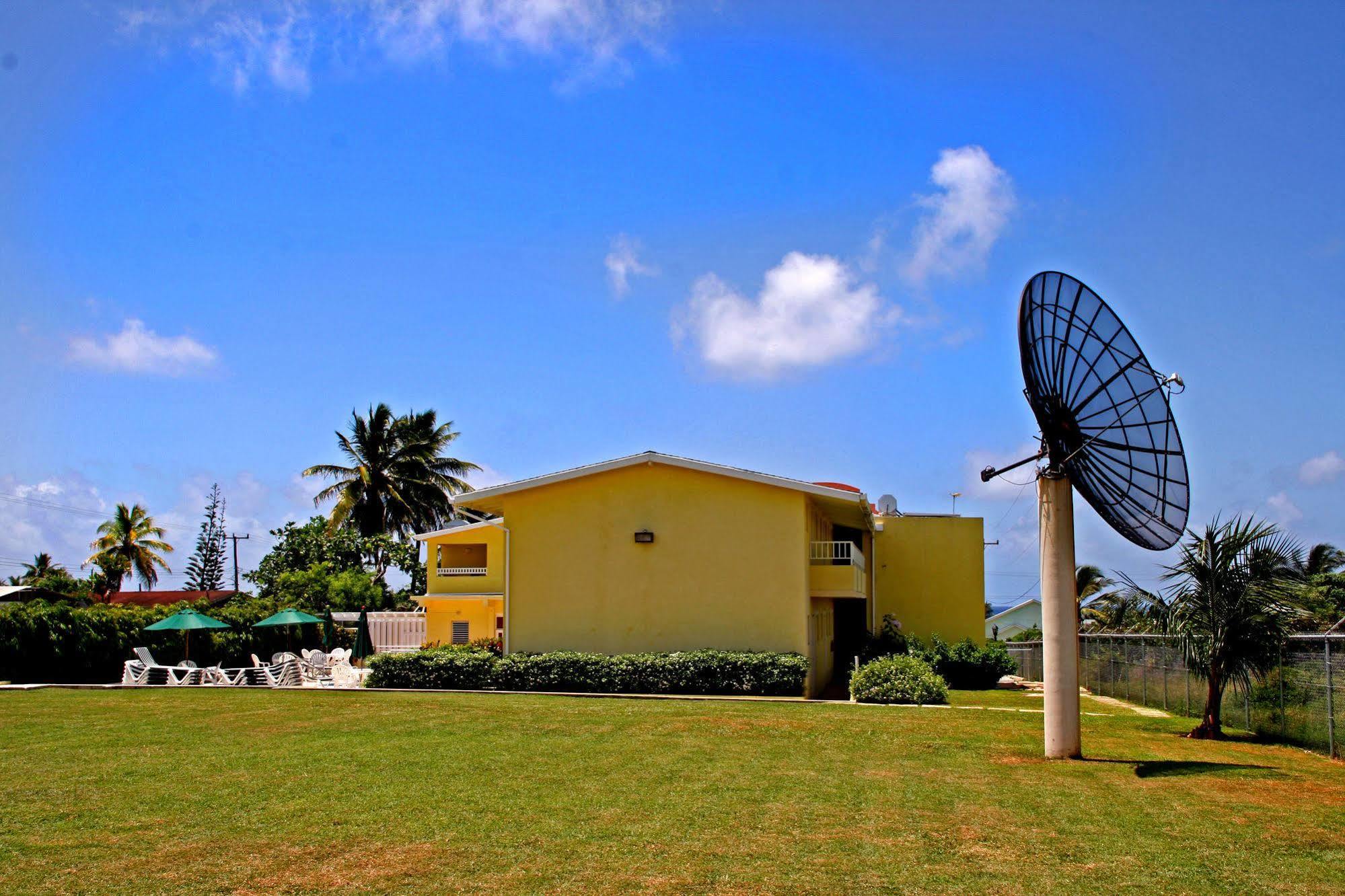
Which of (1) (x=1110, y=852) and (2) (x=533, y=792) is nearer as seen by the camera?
(1) (x=1110, y=852)

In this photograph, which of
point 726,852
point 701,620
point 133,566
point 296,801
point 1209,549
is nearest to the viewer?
point 726,852

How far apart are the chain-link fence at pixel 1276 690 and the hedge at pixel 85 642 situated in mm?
23517

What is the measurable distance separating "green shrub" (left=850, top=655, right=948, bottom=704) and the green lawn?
4276 millimetres

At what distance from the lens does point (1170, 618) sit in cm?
1666

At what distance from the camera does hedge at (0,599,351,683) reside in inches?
1080

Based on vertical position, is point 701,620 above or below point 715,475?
below

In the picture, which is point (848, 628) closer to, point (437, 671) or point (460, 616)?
point (460, 616)

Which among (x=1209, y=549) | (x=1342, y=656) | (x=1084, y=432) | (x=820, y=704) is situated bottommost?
(x=820, y=704)

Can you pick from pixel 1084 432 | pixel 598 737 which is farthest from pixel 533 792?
pixel 1084 432

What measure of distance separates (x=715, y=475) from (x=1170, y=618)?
11.2 meters

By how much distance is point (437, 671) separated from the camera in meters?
24.2

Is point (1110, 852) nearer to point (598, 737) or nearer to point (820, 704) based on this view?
point (598, 737)

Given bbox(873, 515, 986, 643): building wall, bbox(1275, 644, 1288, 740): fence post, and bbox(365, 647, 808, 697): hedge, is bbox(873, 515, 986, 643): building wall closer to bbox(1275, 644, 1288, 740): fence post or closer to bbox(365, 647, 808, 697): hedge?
bbox(365, 647, 808, 697): hedge

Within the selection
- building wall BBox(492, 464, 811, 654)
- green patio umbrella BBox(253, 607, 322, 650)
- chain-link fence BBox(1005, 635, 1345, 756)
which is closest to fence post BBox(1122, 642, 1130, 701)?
chain-link fence BBox(1005, 635, 1345, 756)
